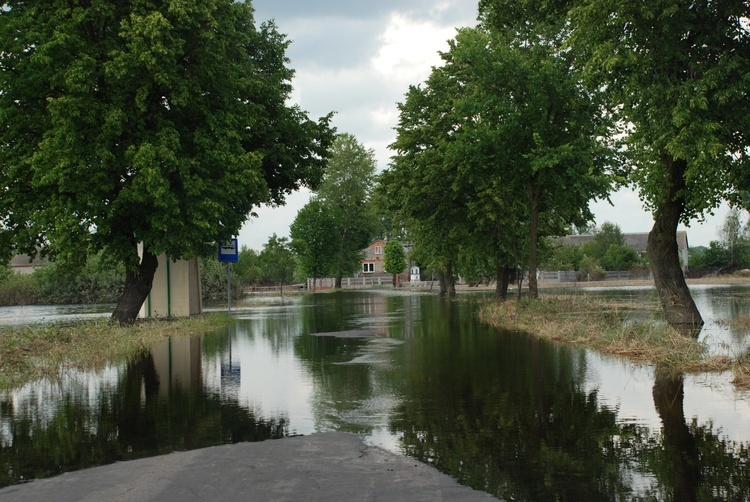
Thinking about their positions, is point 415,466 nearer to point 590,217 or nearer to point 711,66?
point 711,66

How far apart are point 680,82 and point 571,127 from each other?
955cm

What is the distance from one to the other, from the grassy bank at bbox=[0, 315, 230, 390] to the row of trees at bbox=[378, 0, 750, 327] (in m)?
12.4

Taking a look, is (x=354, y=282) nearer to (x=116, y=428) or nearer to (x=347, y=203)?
(x=347, y=203)

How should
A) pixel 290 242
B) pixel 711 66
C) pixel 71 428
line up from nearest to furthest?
pixel 71 428
pixel 711 66
pixel 290 242

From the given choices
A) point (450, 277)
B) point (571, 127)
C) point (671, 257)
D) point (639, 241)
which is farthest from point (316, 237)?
point (671, 257)

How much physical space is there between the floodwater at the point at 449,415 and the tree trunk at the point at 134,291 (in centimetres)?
792

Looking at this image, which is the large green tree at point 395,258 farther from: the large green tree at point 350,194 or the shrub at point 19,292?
the shrub at point 19,292

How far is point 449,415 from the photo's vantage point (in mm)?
8031

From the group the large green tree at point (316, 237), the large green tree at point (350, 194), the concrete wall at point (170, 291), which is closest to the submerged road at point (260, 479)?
the concrete wall at point (170, 291)

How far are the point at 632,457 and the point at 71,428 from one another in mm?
5899

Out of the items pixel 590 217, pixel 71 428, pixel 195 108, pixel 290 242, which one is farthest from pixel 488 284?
pixel 71 428

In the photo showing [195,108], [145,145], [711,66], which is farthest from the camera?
[195,108]

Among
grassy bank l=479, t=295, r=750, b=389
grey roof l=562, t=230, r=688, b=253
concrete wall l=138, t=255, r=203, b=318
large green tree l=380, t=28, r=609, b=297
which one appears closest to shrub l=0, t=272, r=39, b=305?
concrete wall l=138, t=255, r=203, b=318

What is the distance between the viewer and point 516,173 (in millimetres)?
25891
